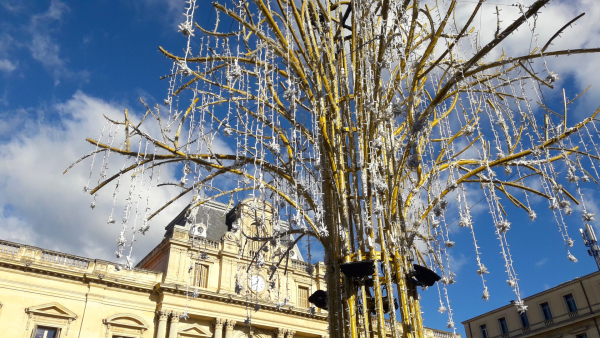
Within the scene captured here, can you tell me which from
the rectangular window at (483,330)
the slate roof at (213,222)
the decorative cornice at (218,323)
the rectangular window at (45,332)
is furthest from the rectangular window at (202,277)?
the rectangular window at (483,330)

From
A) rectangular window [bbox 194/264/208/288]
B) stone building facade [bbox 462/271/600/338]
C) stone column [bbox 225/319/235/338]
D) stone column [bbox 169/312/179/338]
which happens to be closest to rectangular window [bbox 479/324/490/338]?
stone building facade [bbox 462/271/600/338]

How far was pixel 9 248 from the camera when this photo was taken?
1814cm

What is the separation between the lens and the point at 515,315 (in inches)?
1233

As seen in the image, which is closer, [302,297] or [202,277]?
[202,277]

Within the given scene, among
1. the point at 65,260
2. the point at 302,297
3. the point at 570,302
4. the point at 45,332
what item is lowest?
the point at 45,332

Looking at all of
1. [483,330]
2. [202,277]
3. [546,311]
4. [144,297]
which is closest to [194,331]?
[202,277]

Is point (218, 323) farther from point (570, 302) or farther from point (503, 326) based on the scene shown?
point (570, 302)

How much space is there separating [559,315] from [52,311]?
30.7 m

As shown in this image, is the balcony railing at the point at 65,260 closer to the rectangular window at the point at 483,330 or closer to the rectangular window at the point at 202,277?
the rectangular window at the point at 202,277

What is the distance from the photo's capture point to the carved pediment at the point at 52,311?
696 inches

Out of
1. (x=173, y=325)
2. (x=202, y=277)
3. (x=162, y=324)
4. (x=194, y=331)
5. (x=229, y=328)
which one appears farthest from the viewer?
(x=202, y=277)

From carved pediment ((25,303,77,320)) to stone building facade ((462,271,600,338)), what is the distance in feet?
89.8

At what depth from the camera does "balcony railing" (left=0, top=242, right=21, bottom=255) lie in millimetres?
17984

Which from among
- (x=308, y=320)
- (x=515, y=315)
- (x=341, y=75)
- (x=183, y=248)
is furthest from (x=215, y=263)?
(x=515, y=315)
